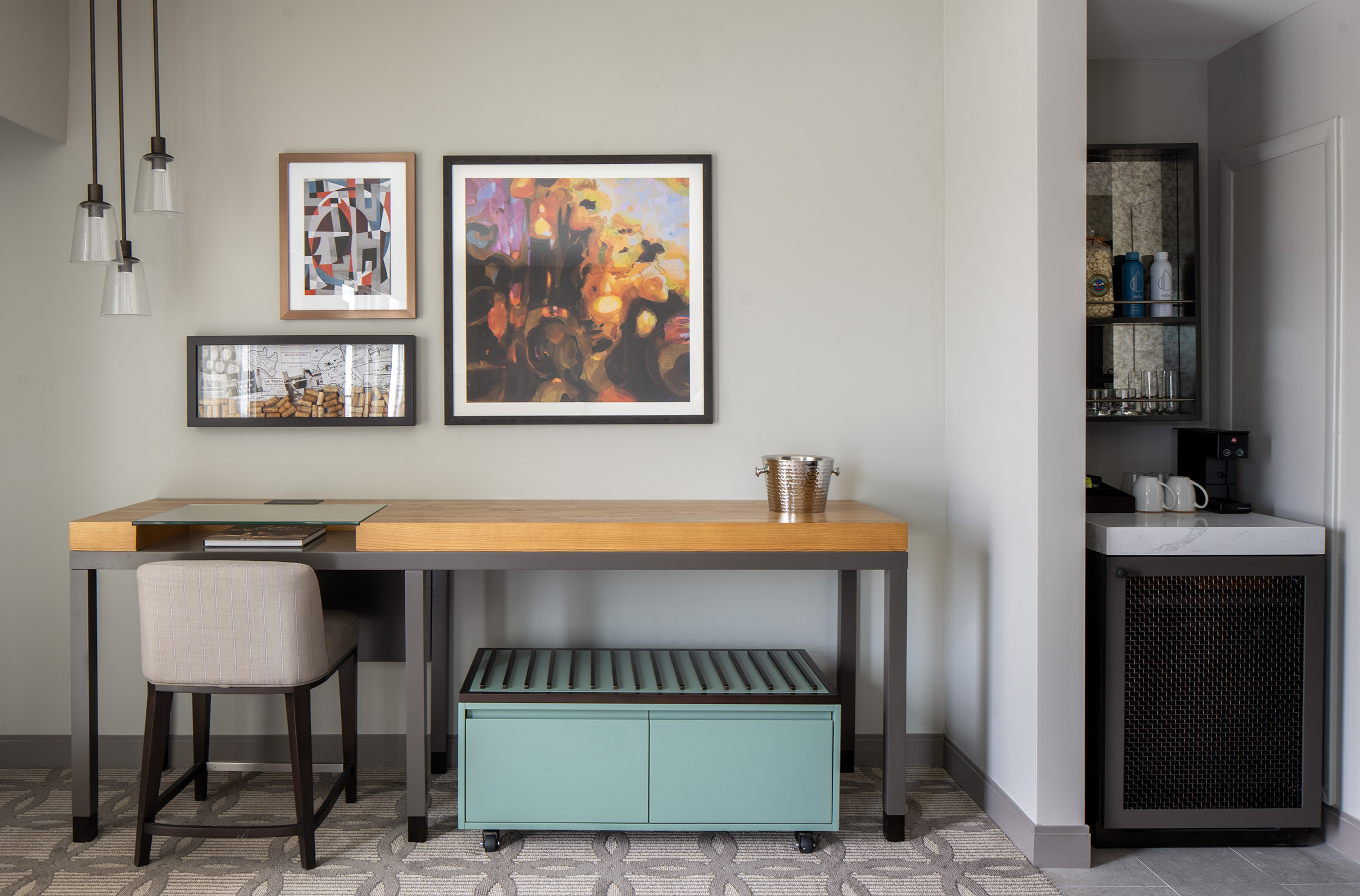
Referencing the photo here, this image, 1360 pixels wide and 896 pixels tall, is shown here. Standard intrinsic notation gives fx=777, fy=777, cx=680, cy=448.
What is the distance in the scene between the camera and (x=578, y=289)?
2789 mm

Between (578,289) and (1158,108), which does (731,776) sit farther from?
(1158,108)

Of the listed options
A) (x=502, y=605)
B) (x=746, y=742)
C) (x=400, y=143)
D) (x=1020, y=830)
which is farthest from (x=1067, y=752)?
(x=400, y=143)

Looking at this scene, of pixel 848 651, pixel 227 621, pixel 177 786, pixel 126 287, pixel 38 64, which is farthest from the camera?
pixel 848 651

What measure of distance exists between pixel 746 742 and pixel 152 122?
2.93 metres

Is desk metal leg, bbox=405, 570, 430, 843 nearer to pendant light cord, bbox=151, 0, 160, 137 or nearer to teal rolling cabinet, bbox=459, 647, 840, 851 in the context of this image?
teal rolling cabinet, bbox=459, 647, 840, 851

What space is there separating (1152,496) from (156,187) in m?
3.28

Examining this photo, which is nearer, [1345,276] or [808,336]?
[1345,276]

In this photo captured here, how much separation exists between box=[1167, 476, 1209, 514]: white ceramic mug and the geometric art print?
2749mm

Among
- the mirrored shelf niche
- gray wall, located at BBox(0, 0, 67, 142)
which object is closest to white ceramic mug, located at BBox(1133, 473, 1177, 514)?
the mirrored shelf niche

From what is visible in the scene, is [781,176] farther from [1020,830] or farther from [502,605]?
[1020,830]

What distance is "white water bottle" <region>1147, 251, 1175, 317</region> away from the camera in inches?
103

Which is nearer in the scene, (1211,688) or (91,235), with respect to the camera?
(1211,688)

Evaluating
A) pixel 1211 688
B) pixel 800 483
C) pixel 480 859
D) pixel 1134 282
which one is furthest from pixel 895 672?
pixel 1134 282

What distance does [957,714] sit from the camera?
2.75m
